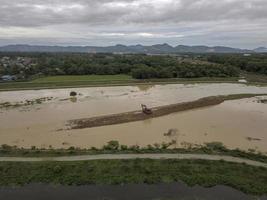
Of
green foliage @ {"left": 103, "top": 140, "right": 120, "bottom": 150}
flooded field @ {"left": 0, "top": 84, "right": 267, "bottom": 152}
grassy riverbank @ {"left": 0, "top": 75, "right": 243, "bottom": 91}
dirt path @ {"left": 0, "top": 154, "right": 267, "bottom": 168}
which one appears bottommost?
grassy riverbank @ {"left": 0, "top": 75, "right": 243, "bottom": 91}

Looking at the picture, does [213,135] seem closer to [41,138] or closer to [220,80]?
[41,138]

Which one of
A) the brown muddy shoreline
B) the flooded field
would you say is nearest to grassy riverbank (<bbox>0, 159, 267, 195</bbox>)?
the flooded field

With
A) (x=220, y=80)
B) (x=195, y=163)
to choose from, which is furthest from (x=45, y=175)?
(x=220, y=80)

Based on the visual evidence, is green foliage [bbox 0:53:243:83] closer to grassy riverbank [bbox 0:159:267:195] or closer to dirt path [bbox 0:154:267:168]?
dirt path [bbox 0:154:267:168]

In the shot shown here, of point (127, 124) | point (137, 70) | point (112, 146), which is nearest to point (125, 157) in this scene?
point (112, 146)

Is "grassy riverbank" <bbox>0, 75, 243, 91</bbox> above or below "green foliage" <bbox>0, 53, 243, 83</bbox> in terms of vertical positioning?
below

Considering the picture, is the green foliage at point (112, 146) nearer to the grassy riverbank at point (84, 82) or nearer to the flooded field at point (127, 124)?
the flooded field at point (127, 124)

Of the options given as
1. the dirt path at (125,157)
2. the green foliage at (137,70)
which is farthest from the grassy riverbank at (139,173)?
the green foliage at (137,70)
